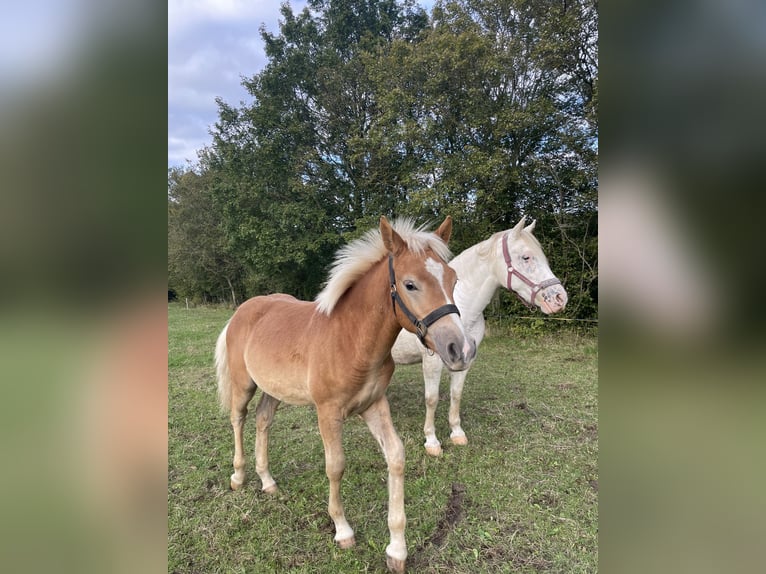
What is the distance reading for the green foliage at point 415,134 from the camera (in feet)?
28.1

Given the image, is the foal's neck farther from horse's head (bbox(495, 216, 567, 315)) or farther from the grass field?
horse's head (bbox(495, 216, 567, 315))

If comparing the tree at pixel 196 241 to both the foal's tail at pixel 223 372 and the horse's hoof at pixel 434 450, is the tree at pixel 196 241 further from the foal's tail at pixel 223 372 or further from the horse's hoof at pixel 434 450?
the horse's hoof at pixel 434 450

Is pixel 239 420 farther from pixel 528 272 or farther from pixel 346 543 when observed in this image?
pixel 528 272

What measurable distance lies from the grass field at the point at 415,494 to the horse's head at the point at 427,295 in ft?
4.80

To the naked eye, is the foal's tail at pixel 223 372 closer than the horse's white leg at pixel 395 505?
No

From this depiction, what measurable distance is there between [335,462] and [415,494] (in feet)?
3.42

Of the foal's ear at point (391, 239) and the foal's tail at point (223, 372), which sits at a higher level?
the foal's ear at point (391, 239)

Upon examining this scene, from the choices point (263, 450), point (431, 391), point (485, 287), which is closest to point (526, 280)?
point (485, 287)

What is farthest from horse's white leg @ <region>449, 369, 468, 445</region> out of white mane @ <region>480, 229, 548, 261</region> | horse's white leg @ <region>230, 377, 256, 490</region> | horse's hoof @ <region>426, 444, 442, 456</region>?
horse's white leg @ <region>230, 377, 256, 490</region>

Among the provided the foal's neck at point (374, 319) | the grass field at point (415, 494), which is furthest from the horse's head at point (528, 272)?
the foal's neck at point (374, 319)

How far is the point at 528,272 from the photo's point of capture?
3.59 meters

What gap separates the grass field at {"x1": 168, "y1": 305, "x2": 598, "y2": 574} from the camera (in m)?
2.34
